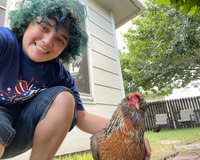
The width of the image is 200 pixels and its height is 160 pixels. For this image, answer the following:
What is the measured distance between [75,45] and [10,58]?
61 centimetres

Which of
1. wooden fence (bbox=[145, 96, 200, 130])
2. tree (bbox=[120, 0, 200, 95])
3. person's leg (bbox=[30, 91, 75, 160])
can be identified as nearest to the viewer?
person's leg (bbox=[30, 91, 75, 160])

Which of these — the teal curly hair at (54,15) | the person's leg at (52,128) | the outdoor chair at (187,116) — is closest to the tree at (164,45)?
the outdoor chair at (187,116)

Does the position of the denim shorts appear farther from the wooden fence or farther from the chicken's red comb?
the wooden fence

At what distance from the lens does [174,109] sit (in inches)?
437

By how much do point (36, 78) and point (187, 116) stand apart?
10629 mm

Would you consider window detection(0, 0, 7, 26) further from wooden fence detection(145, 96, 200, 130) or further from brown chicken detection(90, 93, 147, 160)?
wooden fence detection(145, 96, 200, 130)

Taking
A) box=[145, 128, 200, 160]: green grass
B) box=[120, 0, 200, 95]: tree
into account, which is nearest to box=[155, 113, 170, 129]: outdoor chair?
box=[120, 0, 200, 95]: tree

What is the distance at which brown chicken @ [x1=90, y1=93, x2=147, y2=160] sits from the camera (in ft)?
3.89

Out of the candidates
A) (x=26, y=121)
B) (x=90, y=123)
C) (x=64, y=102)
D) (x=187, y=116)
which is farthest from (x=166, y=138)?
(x=187, y=116)

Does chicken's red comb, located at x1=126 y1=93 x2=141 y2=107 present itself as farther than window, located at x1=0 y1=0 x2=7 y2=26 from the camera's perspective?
No

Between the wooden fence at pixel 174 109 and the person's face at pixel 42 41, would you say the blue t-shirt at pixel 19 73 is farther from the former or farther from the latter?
the wooden fence at pixel 174 109

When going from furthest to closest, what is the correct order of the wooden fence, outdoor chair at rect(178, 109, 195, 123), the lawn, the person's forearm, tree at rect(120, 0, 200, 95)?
the wooden fence < outdoor chair at rect(178, 109, 195, 123) < tree at rect(120, 0, 200, 95) < the lawn < the person's forearm

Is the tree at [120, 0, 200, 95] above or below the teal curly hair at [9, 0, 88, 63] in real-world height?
above

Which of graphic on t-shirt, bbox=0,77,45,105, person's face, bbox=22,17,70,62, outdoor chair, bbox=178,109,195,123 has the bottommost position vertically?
outdoor chair, bbox=178,109,195,123
